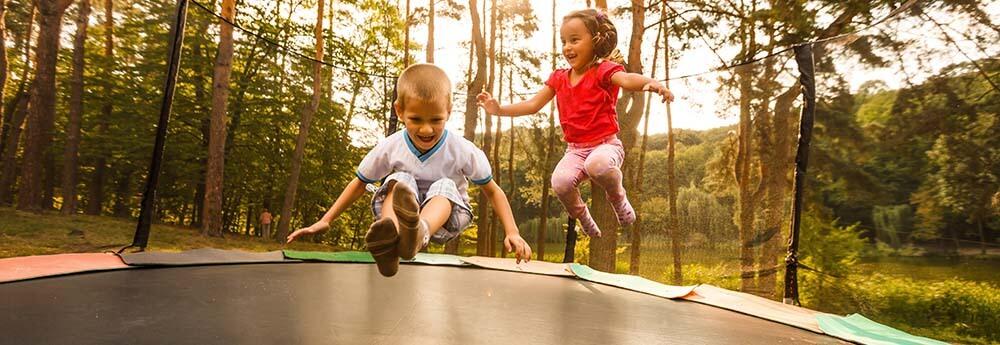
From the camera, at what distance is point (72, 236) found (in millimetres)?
5367

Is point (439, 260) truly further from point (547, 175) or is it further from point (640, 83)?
point (547, 175)

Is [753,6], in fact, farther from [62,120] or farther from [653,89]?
[62,120]

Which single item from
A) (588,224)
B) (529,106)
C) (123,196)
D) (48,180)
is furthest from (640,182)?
(123,196)

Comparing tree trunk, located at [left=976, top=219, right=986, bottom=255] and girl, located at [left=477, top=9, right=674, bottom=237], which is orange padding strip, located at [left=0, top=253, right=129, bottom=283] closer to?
girl, located at [left=477, top=9, right=674, bottom=237]

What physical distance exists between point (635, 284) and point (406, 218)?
2.20m

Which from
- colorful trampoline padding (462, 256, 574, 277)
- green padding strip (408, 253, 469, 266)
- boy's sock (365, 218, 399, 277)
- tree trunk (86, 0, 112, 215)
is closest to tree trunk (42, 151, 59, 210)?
tree trunk (86, 0, 112, 215)

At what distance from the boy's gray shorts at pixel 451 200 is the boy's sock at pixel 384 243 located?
24 cm

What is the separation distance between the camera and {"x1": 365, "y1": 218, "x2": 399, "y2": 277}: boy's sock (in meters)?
0.98

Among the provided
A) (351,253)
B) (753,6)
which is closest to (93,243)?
(351,253)

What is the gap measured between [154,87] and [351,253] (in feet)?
22.3

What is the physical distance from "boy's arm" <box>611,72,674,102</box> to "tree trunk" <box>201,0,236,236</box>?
5287 millimetres

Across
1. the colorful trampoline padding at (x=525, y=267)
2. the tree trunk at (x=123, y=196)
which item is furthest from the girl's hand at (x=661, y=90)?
the tree trunk at (x=123, y=196)

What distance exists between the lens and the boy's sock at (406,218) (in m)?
0.97

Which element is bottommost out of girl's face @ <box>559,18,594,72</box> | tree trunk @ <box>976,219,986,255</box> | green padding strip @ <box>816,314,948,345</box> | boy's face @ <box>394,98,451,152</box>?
green padding strip @ <box>816,314,948,345</box>
